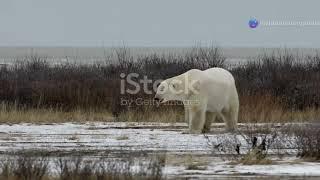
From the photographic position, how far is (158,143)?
15.1 metres

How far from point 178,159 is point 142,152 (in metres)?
1.19

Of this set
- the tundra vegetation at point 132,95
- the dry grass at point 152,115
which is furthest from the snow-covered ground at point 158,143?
the tundra vegetation at point 132,95

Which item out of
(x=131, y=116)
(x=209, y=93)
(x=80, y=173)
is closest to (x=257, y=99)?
(x=131, y=116)

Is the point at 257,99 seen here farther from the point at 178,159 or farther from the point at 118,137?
the point at 178,159

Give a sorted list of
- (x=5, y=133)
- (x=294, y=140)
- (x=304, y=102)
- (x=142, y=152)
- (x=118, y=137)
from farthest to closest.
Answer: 1. (x=304, y=102)
2. (x=5, y=133)
3. (x=118, y=137)
4. (x=294, y=140)
5. (x=142, y=152)

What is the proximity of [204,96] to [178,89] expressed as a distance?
2.28ft

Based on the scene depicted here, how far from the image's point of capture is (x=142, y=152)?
1334 cm

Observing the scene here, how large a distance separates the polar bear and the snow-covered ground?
1.30 feet

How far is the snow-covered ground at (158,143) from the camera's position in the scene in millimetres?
11312

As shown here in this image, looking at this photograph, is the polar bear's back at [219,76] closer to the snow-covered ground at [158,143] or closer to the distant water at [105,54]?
the snow-covered ground at [158,143]

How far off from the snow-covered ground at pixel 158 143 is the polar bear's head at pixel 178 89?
0.78 m

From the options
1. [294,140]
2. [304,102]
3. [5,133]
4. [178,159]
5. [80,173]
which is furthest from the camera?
[304,102]

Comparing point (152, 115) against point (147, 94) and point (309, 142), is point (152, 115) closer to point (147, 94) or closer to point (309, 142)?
point (147, 94)

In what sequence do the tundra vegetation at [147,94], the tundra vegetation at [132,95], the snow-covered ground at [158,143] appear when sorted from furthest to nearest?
the tundra vegetation at [132,95], the tundra vegetation at [147,94], the snow-covered ground at [158,143]
